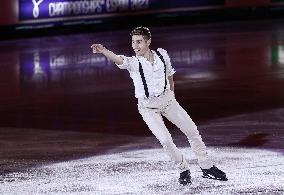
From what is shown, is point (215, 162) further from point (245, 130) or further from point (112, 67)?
point (112, 67)

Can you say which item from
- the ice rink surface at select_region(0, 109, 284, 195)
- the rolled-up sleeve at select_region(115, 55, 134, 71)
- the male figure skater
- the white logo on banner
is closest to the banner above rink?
the white logo on banner

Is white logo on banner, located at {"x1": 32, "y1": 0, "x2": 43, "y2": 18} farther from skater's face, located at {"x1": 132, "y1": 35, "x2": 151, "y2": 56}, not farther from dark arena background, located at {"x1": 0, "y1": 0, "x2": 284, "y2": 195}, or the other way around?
skater's face, located at {"x1": 132, "y1": 35, "x2": 151, "y2": 56}

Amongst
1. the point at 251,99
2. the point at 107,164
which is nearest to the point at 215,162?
the point at 107,164

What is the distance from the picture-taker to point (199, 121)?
496 inches

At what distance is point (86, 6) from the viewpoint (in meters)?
24.8

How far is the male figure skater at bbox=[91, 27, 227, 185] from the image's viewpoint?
826cm

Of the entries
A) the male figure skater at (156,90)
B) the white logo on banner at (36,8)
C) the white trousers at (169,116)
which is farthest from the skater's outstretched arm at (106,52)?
the white logo on banner at (36,8)

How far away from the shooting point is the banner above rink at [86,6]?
23688mm

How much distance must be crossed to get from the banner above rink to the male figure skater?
15.6 metres

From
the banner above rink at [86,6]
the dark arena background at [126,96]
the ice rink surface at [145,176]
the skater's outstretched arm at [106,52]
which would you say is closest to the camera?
the skater's outstretched arm at [106,52]

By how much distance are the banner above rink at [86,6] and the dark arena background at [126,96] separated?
1.2 inches

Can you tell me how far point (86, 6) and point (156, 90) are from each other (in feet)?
54.8

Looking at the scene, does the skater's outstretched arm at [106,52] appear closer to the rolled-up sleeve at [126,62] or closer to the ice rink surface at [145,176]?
the rolled-up sleeve at [126,62]

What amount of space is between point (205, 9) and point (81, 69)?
996 cm
